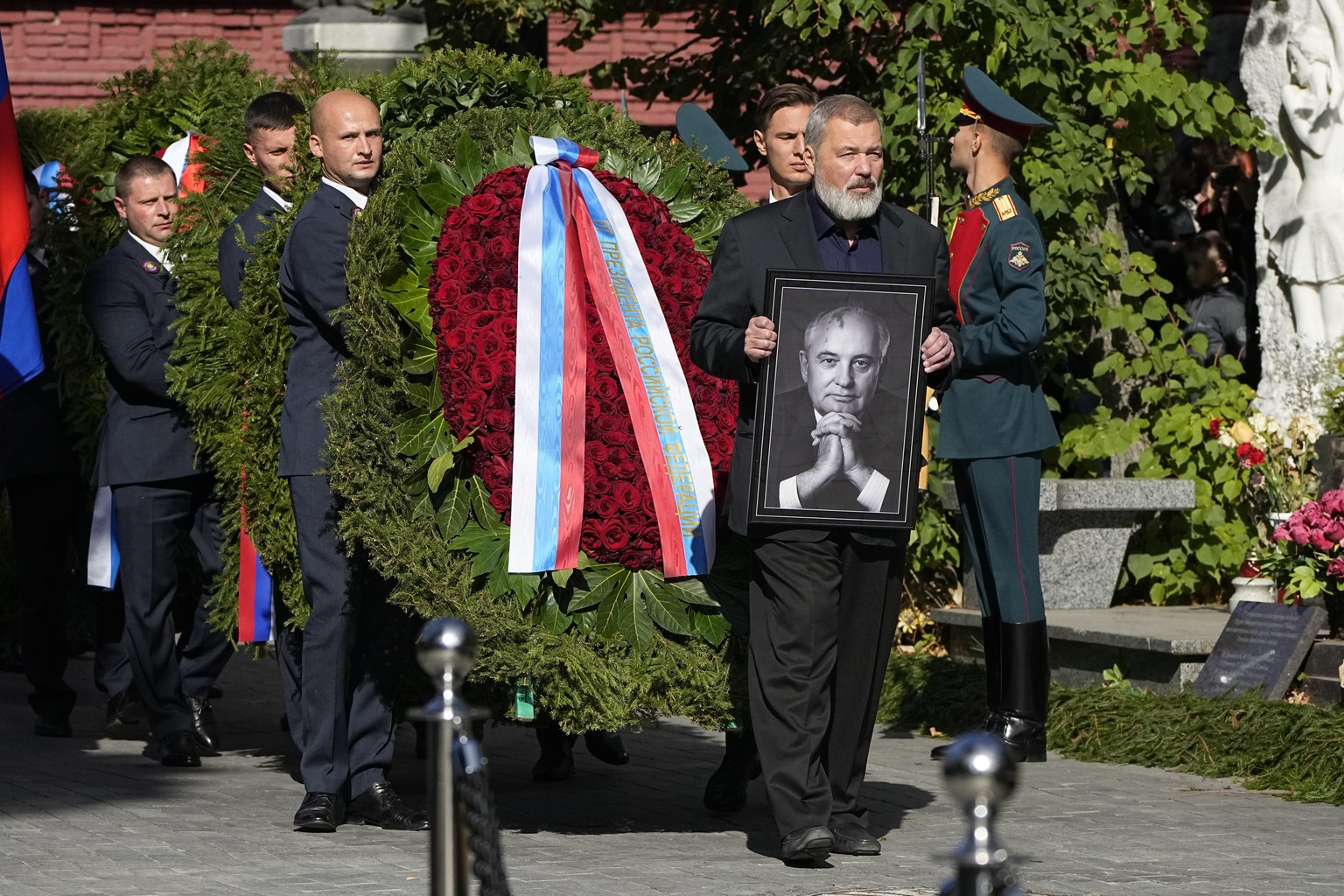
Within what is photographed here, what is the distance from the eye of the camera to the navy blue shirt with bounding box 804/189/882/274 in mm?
5828

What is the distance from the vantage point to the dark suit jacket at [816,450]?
220 inches

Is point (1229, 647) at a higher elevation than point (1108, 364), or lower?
lower

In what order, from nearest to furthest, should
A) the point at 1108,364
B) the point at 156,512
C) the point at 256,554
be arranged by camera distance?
the point at 256,554 → the point at 156,512 → the point at 1108,364

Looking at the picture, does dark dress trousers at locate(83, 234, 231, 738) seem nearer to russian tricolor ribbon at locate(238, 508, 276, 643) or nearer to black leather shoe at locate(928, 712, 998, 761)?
russian tricolor ribbon at locate(238, 508, 276, 643)

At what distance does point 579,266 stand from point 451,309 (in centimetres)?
41

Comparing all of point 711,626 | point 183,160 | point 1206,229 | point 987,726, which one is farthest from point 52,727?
point 1206,229

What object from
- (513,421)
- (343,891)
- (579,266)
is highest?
(579,266)

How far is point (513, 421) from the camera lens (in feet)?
19.4

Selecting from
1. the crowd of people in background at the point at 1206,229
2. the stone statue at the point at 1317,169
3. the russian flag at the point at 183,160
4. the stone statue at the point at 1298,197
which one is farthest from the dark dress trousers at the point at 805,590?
the crowd of people in background at the point at 1206,229

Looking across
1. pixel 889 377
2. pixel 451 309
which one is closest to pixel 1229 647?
pixel 889 377

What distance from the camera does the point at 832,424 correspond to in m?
5.60

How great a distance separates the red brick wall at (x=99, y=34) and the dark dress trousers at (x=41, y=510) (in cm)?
1071

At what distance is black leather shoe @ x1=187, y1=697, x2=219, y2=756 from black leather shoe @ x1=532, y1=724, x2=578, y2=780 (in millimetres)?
1346

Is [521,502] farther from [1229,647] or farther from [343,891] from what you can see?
[1229,647]
